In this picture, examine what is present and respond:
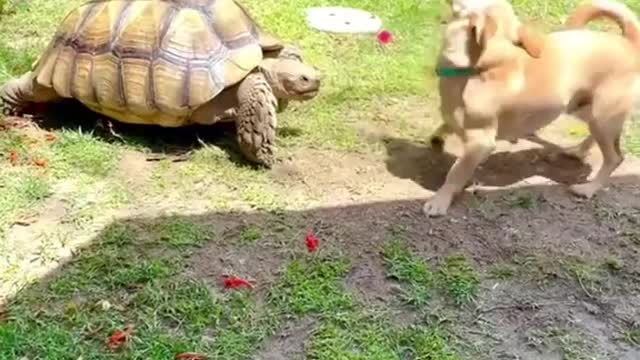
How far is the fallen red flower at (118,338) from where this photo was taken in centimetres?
288

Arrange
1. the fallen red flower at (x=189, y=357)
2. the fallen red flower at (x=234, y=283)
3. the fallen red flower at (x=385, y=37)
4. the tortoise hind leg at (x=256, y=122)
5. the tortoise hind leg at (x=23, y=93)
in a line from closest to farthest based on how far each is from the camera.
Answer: the fallen red flower at (x=189, y=357) → the fallen red flower at (x=234, y=283) → the tortoise hind leg at (x=256, y=122) → the tortoise hind leg at (x=23, y=93) → the fallen red flower at (x=385, y=37)

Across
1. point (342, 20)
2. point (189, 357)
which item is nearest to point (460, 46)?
point (189, 357)

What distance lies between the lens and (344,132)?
4.26 m

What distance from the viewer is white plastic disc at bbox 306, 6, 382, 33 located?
17.4 ft

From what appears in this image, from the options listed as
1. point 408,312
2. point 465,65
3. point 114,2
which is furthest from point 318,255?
point 114,2

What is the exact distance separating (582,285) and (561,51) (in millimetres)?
905

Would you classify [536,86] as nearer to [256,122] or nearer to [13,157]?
[256,122]

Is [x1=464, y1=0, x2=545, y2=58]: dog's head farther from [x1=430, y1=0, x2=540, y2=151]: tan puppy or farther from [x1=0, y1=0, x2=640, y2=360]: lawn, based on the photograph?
[x1=0, y1=0, x2=640, y2=360]: lawn

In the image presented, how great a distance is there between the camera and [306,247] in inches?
134

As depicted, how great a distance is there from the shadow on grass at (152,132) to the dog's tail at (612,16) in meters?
1.29

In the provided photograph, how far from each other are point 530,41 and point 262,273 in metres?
1.29

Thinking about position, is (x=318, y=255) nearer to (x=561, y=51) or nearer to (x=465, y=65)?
(x=465, y=65)

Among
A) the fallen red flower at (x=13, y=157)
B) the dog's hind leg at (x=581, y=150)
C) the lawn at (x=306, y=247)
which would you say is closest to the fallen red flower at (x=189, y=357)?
the lawn at (x=306, y=247)

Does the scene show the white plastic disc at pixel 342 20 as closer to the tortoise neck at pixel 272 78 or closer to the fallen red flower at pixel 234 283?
the tortoise neck at pixel 272 78
